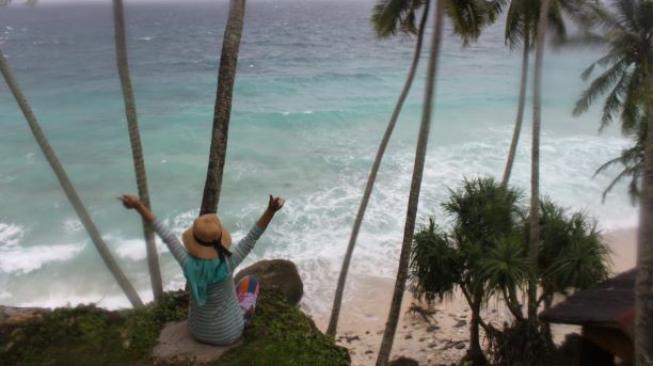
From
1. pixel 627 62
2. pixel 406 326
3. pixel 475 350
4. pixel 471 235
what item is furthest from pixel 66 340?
pixel 627 62

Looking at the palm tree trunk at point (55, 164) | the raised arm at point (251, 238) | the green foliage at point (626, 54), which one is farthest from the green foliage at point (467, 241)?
the raised arm at point (251, 238)

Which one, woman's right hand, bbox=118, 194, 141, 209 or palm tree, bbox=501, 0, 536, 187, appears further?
palm tree, bbox=501, 0, 536, 187

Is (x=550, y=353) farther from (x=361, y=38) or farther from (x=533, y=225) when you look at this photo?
(x=361, y=38)

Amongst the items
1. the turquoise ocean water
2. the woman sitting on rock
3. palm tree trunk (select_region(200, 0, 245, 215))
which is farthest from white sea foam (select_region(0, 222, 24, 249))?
the woman sitting on rock

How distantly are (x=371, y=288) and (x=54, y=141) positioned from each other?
24.0m

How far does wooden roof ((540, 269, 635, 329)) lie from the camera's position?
693 cm

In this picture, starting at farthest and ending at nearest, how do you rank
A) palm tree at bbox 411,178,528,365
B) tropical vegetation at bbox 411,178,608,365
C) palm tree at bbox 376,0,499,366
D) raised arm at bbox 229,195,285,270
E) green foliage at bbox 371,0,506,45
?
palm tree at bbox 411,178,528,365, green foliage at bbox 371,0,506,45, tropical vegetation at bbox 411,178,608,365, palm tree at bbox 376,0,499,366, raised arm at bbox 229,195,285,270

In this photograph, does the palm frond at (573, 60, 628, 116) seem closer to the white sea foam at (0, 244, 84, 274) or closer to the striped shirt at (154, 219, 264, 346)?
the striped shirt at (154, 219, 264, 346)

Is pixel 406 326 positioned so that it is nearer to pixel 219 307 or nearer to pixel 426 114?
pixel 426 114

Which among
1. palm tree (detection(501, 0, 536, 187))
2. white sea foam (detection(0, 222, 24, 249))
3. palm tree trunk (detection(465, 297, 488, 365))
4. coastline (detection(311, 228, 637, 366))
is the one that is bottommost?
coastline (detection(311, 228, 637, 366))

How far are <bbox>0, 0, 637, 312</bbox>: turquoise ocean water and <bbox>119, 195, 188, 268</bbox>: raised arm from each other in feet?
36.0

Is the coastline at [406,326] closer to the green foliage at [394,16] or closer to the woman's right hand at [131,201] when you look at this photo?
the green foliage at [394,16]

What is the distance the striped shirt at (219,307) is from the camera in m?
5.83

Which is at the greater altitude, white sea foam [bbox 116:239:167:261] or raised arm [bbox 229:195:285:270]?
raised arm [bbox 229:195:285:270]
